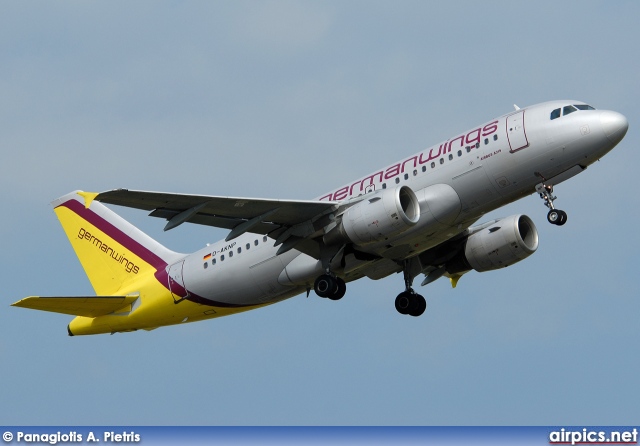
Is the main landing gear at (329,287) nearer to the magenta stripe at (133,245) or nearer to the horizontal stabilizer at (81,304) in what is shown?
the magenta stripe at (133,245)

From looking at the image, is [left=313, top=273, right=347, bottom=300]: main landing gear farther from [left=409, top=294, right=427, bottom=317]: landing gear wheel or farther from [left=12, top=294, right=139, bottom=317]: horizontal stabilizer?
[left=12, top=294, right=139, bottom=317]: horizontal stabilizer

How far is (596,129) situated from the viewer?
38406 millimetres

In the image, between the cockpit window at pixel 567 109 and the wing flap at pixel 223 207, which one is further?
the cockpit window at pixel 567 109

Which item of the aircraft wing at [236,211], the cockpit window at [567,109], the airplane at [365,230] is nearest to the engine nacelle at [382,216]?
the airplane at [365,230]

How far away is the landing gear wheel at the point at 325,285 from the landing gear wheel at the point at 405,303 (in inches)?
200

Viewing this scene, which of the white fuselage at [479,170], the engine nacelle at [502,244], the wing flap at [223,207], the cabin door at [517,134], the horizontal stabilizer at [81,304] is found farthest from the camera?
the engine nacelle at [502,244]

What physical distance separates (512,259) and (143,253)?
1359cm

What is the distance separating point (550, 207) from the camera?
39469mm

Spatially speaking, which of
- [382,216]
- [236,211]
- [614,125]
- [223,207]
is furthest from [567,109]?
[223,207]

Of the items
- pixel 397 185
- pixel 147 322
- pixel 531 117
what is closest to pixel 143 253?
pixel 147 322

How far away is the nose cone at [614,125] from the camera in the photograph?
38406 mm

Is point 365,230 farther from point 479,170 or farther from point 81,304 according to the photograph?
point 81,304

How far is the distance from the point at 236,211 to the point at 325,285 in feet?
12.8

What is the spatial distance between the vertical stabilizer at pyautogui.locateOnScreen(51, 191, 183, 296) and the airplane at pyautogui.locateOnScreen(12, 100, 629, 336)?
10cm
